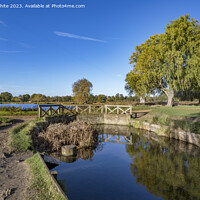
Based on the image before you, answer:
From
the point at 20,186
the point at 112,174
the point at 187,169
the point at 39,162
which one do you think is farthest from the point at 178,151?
the point at 20,186

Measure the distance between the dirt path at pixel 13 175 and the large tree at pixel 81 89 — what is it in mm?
34522

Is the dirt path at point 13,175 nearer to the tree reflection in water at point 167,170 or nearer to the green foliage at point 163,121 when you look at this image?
the tree reflection in water at point 167,170

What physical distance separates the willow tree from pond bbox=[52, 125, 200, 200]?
649 inches

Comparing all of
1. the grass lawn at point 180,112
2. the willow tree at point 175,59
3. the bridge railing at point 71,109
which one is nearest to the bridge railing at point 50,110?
the bridge railing at point 71,109

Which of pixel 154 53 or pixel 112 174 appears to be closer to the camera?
pixel 112 174

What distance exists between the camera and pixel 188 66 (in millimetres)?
23219

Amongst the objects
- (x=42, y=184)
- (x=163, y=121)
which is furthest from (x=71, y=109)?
(x=42, y=184)

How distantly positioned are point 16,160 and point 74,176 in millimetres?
2242

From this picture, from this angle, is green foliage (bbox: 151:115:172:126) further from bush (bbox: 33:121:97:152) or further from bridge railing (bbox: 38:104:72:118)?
bridge railing (bbox: 38:104:72:118)

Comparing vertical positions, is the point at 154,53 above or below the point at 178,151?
above

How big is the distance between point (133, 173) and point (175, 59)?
22.4 metres

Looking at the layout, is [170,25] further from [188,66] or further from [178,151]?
[178,151]

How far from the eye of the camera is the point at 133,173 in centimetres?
616

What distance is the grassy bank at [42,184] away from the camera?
344 centimetres
